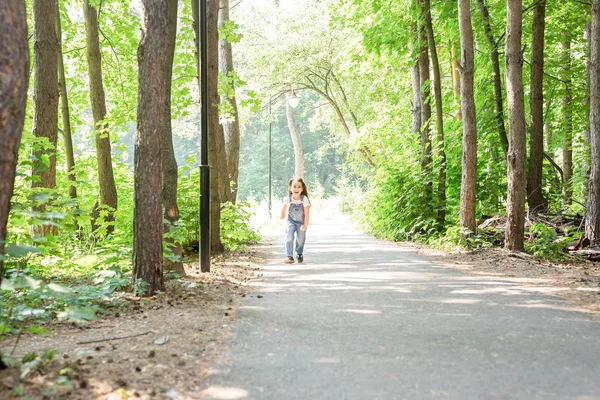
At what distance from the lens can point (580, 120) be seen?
66.0 ft

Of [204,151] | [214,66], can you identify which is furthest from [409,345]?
[214,66]

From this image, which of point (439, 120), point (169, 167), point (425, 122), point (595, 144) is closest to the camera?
point (169, 167)

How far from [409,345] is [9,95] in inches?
142

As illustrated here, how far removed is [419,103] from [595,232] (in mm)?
10209

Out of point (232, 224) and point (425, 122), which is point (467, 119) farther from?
point (232, 224)

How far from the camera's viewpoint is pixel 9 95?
3645mm

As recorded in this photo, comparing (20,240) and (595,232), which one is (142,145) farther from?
(595,232)

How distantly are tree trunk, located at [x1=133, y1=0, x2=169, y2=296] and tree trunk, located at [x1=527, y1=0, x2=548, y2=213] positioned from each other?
10.0 metres

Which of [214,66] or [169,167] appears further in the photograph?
[214,66]

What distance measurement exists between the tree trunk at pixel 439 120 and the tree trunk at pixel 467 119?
9.01 ft

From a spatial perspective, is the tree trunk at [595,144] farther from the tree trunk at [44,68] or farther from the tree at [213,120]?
the tree trunk at [44,68]

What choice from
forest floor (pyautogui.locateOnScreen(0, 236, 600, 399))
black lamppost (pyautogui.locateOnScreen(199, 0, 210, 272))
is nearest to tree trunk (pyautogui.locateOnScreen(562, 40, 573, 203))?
forest floor (pyautogui.locateOnScreen(0, 236, 600, 399))

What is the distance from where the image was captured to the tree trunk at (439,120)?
16.7 meters

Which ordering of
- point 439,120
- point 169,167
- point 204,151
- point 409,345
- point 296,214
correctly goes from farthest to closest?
point 439,120, point 296,214, point 204,151, point 169,167, point 409,345
